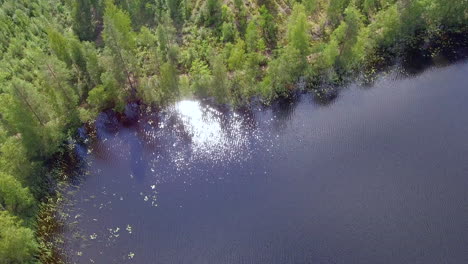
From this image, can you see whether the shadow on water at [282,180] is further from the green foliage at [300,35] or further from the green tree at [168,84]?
the green foliage at [300,35]

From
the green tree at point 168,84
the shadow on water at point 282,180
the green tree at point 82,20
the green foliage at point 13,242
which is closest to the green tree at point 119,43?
the green tree at point 168,84

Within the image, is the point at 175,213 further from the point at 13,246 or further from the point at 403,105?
the point at 403,105

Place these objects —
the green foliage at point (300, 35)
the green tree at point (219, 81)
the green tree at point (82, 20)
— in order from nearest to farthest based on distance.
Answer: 1. the green tree at point (219, 81)
2. the green foliage at point (300, 35)
3. the green tree at point (82, 20)

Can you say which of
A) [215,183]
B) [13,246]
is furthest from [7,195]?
[215,183]

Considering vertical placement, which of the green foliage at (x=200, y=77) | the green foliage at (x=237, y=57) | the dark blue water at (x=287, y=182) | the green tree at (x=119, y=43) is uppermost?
the green tree at (x=119, y=43)

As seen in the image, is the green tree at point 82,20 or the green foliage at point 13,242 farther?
the green tree at point 82,20

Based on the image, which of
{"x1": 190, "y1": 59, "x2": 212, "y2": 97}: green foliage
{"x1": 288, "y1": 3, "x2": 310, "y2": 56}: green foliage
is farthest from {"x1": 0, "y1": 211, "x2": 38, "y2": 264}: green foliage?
{"x1": 288, "y1": 3, "x2": 310, "y2": 56}: green foliage

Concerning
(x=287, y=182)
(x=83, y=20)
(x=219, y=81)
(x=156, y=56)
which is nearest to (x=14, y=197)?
(x=156, y=56)
